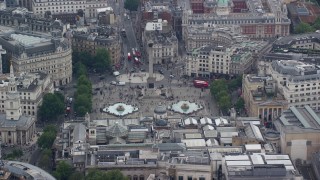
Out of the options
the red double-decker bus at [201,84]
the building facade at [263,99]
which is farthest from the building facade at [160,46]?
the building facade at [263,99]

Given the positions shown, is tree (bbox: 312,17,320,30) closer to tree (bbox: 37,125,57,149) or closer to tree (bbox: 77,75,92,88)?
tree (bbox: 77,75,92,88)

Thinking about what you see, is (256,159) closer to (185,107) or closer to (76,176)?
(76,176)

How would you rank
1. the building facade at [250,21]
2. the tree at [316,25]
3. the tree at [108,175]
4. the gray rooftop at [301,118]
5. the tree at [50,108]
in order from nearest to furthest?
1. the tree at [108,175]
2. the gray rooftop at [301,118]
3. the tree at [50,108]
4. the building facade at [250,21]
5. the tree at [316,25]

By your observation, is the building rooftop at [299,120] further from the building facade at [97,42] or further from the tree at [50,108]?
the building facade at [97,42]

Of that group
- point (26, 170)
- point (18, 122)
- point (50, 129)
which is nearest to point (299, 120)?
point (50, 129)

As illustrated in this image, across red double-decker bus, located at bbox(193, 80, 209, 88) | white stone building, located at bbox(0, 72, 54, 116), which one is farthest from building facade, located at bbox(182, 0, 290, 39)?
white stone building, located at bbox(0, 72, 54, 116)
